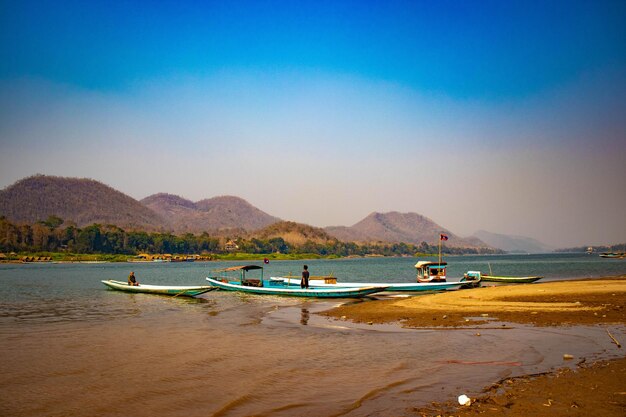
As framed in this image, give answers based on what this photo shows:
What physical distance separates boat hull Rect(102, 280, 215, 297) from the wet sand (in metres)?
13.5

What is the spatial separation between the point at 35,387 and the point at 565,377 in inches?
566

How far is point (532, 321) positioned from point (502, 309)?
13.4ft

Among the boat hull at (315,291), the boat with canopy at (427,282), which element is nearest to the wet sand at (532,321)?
the boat hull at (315,291)

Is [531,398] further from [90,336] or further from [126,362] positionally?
[90,336]

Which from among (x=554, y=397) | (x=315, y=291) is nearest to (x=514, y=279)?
(x=315, y=291)

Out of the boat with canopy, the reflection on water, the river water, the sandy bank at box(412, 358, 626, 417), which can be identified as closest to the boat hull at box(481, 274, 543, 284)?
the boat with canopy

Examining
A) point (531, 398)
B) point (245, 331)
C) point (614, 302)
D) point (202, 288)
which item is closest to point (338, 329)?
point (245, 331)

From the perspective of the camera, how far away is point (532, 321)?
2020 centimetres

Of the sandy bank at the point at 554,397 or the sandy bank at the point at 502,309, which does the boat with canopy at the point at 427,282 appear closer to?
the sandy bank at the point at 502,309

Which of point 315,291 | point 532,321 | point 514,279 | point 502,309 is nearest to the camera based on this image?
point 532,321

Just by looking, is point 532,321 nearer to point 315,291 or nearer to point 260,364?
point 260,364

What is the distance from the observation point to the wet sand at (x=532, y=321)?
9000mm

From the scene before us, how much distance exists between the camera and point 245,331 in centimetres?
2205

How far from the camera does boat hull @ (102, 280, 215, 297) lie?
37406mm
